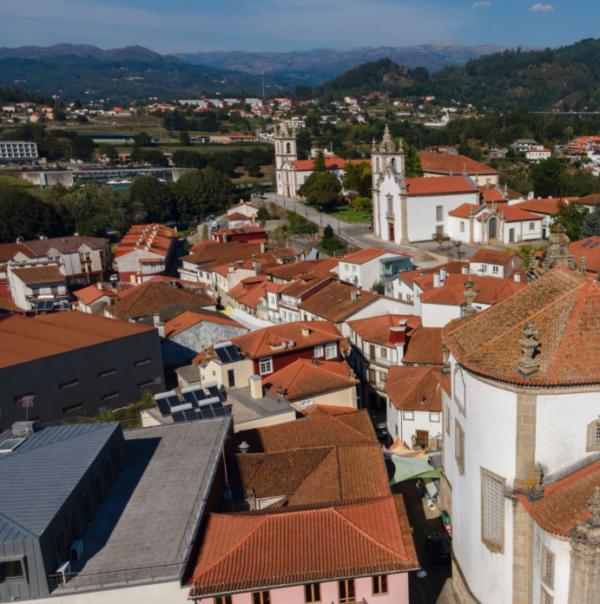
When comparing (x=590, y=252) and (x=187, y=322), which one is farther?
(x=590, y=252)

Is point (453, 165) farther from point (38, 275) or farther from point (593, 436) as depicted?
point (593, 436)

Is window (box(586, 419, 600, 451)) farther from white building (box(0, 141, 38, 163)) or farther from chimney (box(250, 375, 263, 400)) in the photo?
white building (box(0, 141, 38, 163))

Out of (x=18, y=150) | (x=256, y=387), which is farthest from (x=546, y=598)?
(x=18, y=150)

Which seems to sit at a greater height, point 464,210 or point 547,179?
point 547,179

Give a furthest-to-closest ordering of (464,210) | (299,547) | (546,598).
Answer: (464,210)
(299,547)
(546,598)

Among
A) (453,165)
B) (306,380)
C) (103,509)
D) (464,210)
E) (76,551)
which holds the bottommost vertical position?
(306,380)

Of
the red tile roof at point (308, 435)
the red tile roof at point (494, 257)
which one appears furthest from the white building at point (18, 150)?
the red tile roof at point (308, 435)

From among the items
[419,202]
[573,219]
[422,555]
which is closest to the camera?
[422,555]

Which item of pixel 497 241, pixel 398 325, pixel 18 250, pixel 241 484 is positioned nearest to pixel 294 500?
pixel 241 484
